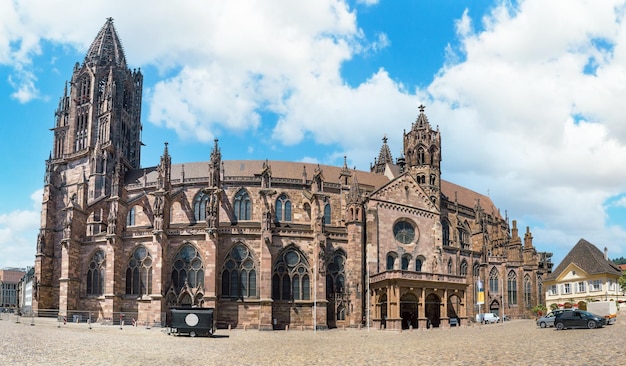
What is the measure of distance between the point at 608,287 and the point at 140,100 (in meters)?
65.4

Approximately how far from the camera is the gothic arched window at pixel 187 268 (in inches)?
2076

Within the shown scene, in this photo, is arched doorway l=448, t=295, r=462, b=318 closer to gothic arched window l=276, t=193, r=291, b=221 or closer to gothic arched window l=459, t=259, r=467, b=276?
gothic arched window l=459, t=259, r=467, b=276

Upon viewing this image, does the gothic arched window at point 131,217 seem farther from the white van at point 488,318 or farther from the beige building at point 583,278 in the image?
the beige building at point 583,278

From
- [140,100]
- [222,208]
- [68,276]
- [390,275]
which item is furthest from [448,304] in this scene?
[140,100]

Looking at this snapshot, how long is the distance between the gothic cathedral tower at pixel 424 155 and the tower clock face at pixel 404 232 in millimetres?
8195

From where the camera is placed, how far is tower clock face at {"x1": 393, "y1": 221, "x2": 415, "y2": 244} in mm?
60906

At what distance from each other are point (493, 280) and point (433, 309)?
18.1m

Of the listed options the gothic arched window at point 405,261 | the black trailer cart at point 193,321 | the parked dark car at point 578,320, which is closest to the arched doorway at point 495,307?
the gothic arched window at point 405,261

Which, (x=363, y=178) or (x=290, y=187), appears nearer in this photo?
(x=290, y=187)

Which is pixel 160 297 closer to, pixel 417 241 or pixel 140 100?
pixel 417 241

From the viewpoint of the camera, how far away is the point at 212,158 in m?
57.2

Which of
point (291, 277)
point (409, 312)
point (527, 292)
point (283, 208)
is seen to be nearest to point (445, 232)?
point (527, 292)

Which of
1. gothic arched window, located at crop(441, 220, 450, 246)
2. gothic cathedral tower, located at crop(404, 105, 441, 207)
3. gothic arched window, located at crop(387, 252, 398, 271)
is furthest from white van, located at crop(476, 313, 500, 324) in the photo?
gothic cathedral tower, located at crop(404, 105, 441, 207)

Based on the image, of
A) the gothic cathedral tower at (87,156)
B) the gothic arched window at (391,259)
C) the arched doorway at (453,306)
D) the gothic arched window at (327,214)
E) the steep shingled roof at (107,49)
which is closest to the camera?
the gothic arched window at (391,259)
